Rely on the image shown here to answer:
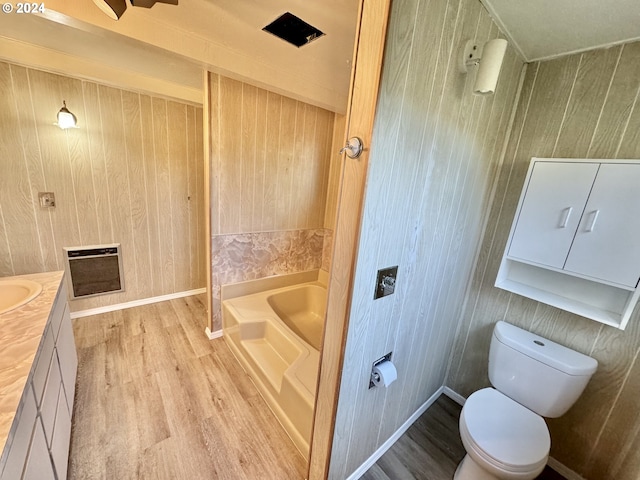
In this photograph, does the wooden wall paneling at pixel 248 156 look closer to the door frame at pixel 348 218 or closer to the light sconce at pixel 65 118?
the light sconce at pixel 65 118

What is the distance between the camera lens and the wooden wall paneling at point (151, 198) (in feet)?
7.92

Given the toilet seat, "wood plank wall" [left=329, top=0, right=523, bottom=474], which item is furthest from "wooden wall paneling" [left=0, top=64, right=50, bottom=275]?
the toilet seat

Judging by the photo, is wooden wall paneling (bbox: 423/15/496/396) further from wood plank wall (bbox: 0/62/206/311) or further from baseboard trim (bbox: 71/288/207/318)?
baseboard trim (bbox: 71/288/207/318)

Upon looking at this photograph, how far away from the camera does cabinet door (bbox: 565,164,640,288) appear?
1.09 meters

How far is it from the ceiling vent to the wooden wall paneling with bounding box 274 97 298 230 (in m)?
0.80

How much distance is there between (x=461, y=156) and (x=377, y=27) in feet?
2.50

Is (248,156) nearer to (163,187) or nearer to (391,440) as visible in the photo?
(163,187)

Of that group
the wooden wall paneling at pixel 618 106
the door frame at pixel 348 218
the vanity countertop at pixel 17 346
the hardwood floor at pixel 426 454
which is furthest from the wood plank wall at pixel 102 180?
the wooden wall paneling at pixel 618 106

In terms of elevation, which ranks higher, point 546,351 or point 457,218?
point 457,218

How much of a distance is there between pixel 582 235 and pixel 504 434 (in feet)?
3.46

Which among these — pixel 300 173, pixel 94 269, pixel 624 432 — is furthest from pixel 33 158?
pixel 624 432

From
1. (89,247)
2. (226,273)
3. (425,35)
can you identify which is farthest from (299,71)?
(89,247)

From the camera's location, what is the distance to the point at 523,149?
1.51 meters

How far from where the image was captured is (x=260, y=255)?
249 centimetres
